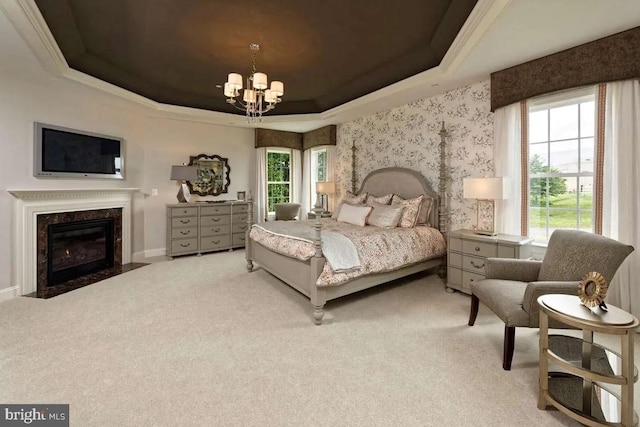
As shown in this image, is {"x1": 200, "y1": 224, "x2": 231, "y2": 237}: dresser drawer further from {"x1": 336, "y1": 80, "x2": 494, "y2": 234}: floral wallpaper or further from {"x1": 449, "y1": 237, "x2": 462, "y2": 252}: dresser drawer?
{"x1": 449, "y1": 237, "x2": 462, "y2": 252}: dresser drawer

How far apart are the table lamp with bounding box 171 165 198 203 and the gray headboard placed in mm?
3108

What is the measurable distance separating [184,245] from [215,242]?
558mm

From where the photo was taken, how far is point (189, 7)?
2.65 meters

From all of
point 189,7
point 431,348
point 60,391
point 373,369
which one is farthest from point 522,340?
point 189,7

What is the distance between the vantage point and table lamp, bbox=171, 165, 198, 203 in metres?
5.36

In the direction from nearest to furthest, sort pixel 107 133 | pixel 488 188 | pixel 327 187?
pixel 488 188 → pixel 107 133 → pixel 327 187

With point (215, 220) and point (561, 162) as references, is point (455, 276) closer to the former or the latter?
point (561, 162)

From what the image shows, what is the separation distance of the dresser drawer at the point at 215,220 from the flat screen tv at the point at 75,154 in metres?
1.48

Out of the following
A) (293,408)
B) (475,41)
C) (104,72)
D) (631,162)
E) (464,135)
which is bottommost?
(293,408)

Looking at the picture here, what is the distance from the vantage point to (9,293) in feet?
11.3

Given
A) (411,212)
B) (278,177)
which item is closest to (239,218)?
(278,177)

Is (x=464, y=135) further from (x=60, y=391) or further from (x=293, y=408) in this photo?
(x=60, y=391)

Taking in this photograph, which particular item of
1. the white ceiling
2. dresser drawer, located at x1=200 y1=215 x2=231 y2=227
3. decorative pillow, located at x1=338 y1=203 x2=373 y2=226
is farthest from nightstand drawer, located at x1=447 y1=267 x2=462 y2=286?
dresser drawer, located at x1=200 y1=215 x2=231 y2=227

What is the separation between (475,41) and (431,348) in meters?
2.74
